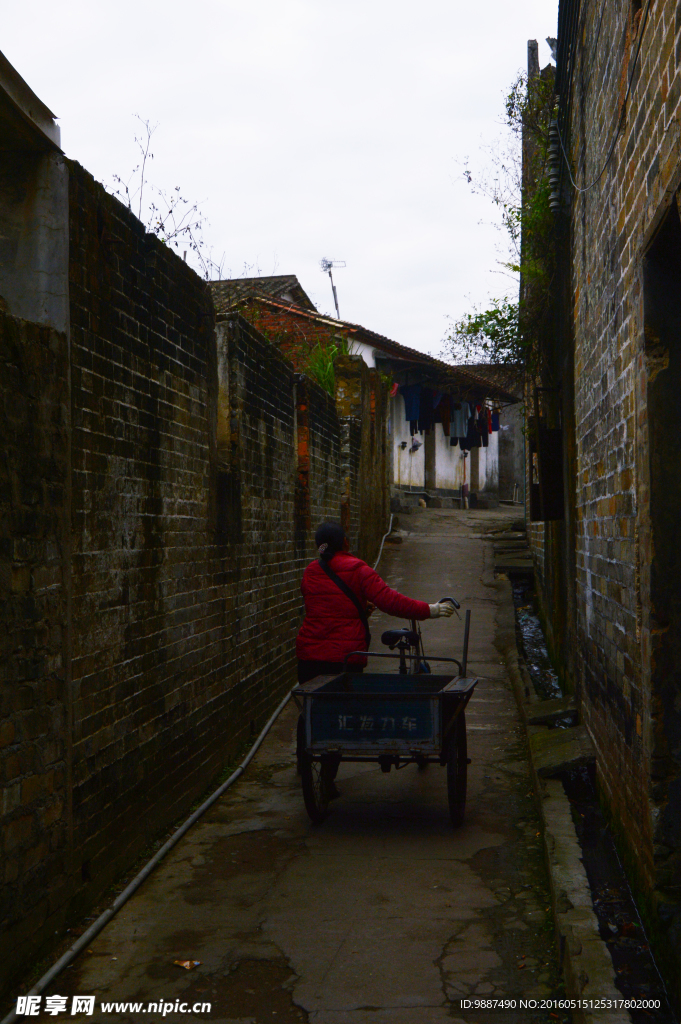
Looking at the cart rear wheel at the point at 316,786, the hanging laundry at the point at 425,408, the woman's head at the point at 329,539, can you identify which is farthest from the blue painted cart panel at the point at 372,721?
the hanging laundry at the point at 425,408

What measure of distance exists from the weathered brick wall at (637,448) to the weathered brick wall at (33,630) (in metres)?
2.45

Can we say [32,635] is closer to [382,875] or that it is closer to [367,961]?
[367,961]

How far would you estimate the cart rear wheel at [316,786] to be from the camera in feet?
18.2

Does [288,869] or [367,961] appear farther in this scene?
[288,869]

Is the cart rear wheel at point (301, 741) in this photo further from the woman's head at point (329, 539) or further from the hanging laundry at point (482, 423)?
the hanging laundry at point (482, 423)

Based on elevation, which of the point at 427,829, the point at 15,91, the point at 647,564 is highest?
the point at 15,91

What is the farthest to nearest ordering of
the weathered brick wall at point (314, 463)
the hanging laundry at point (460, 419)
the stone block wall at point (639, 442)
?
the hanging laundry at point (460, 419), the weathered brick wall at point (314, 463), the stone block wall at point (639, 442)

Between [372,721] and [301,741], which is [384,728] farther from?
[301,741]

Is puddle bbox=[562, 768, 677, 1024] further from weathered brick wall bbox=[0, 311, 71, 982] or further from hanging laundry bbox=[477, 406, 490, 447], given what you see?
hanging laundry bbox=[477, 406, 490, 447]

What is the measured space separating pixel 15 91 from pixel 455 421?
2121 cm

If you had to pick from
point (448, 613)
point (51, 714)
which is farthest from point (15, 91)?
point (448, 613)

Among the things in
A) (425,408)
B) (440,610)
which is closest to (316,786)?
(440,610)

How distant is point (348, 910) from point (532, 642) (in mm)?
8281

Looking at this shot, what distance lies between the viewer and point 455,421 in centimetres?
2456
